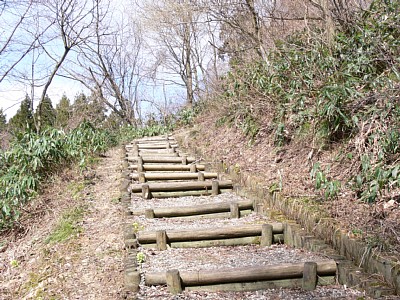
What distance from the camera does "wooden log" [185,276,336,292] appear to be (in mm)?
3584

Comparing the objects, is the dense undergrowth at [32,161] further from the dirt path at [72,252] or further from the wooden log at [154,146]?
the wooden log at [154,146]

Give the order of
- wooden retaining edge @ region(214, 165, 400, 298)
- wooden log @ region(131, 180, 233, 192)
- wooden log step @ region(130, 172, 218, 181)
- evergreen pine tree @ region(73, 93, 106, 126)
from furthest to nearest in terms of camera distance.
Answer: evergreen pine tree @ region(73, 93, 106, 126) → wooden log step @ region(130, 172, 218, 181) → wooden log @ region(131, 180, 233, 192) → wooden retaining edge @ region(214, 165, 400, 298)

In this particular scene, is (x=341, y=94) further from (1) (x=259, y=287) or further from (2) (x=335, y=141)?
(1) (x=259, y=287)

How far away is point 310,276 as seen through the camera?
3.53 metres

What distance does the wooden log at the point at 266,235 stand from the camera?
4516mm

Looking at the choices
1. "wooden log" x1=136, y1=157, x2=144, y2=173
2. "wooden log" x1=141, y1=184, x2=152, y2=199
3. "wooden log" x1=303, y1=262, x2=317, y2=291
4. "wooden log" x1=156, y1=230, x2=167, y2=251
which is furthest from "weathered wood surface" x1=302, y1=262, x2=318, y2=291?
"wooden log" x1=136, y1=157, x2=144, y2=173

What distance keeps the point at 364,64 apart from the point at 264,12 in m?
4.57

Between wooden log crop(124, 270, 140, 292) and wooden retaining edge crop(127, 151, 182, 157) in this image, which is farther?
wooden retaining edge crop(127, 151, 182, 157)

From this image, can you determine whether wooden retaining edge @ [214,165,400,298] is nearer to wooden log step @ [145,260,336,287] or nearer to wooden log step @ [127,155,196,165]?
wooden log step @ [145,260,336,287]

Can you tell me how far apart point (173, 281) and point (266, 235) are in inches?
57.2

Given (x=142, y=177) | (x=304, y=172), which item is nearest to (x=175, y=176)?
(x=142, y=177)

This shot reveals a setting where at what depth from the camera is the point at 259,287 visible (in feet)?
11.8

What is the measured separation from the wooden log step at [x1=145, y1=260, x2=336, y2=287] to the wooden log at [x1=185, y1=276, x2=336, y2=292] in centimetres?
3

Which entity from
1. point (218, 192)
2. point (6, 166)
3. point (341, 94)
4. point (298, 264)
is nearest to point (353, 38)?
point (341, 94)
